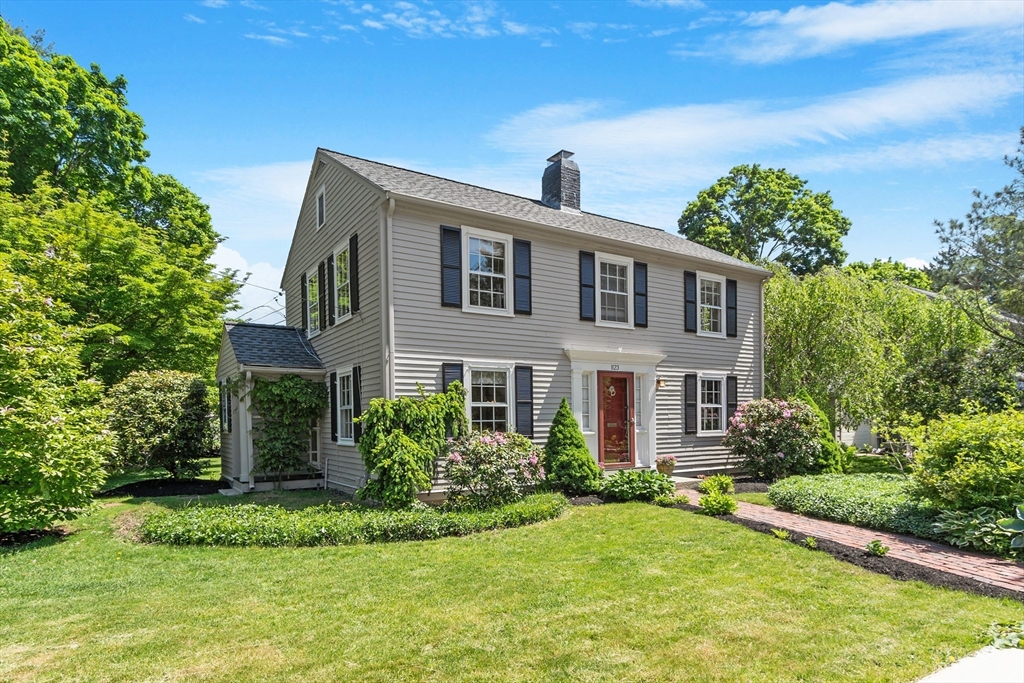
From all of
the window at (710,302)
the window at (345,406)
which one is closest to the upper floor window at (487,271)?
the window at (345,406)

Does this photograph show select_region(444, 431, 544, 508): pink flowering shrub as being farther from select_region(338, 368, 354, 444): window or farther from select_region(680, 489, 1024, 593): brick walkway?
select_region(680, 489, 1024, 593): brick walkway

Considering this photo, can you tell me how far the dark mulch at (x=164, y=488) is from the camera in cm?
1239

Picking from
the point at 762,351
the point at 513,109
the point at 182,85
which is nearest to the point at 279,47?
the point at 182,85

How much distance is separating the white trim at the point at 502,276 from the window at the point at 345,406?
113 inches

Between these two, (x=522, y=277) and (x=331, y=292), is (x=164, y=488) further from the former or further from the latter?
(x=522, y=277)

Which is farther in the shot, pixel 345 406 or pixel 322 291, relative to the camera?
pixel 322 291

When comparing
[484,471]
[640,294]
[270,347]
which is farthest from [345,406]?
[640,294]

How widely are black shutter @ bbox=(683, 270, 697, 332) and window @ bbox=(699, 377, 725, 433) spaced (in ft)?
4.66

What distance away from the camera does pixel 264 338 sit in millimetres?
13555

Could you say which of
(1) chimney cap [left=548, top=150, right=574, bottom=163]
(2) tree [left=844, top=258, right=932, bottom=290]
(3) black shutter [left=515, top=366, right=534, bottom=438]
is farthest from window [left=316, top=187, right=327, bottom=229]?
(2) tree [left=844, top=258, right=932, bottom=290]

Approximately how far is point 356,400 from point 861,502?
884cm

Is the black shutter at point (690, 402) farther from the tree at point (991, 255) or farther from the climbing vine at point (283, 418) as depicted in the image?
the climbing vine at point (283, 418)

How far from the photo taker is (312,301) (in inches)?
562

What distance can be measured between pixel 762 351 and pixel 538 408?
7.89 metres
